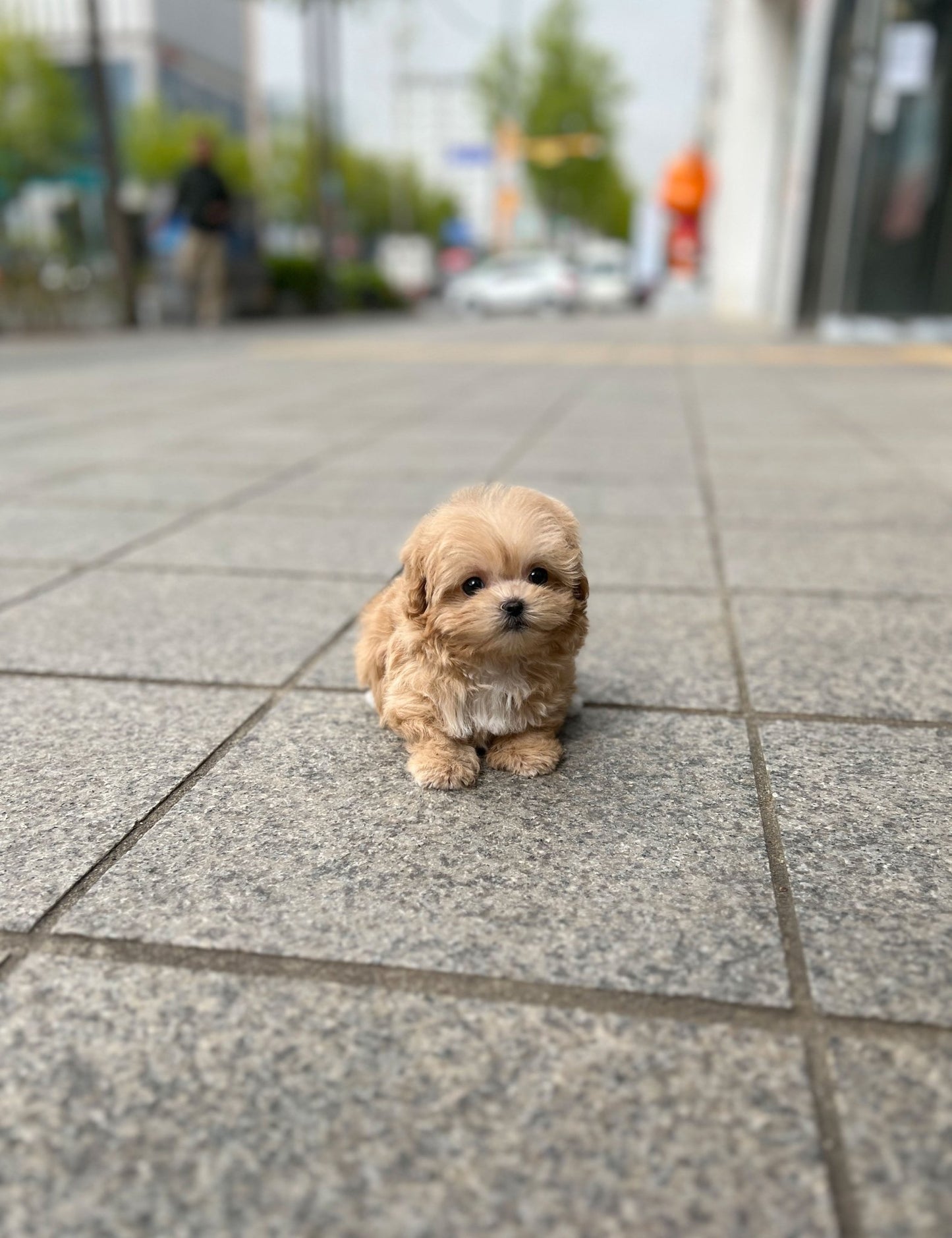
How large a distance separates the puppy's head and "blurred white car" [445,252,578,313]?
3382cm

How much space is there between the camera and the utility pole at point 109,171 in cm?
1598

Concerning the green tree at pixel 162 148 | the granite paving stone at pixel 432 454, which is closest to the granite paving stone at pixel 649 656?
the granite paving stone at pixel 432 454

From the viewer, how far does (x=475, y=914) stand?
2.00 m

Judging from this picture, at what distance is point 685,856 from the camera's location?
2.21 meters

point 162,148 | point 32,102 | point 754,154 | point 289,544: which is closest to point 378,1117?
point 289,544

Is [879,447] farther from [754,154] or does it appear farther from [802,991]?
[754,154]

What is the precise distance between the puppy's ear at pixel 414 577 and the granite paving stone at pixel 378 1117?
95 cm

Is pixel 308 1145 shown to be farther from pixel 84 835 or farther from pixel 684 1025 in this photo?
pixel 84 835

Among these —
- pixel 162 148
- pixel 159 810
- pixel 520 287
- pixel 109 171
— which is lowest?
pixel 520 287

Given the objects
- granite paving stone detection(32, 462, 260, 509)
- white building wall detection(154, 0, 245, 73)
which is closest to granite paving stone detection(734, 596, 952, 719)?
granite paving stone detection(32, 462, 260, 509)

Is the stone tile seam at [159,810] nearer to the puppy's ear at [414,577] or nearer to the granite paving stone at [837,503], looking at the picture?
the puppy's ear at [414,577]

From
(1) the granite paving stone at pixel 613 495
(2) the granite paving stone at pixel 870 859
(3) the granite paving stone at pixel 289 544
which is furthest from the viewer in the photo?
(1) the granite paving stone at pixel 613 495

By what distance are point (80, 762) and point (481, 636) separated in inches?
44.1

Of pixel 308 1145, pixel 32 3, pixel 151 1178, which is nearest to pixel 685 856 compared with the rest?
pixel 308 1145
